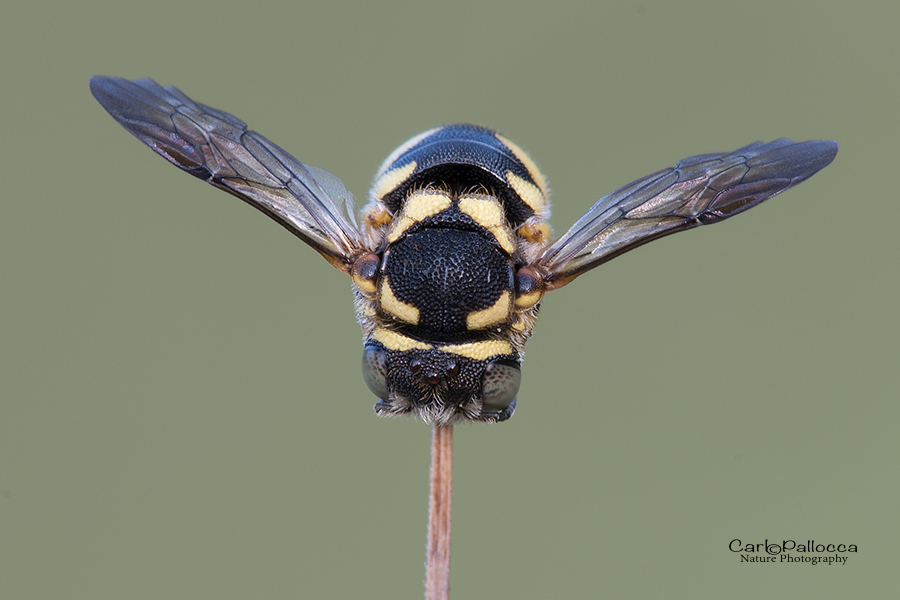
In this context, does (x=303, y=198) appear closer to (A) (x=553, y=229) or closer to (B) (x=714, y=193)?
(A) (x=553, y=229)

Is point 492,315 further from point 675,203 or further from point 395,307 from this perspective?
point 675,203

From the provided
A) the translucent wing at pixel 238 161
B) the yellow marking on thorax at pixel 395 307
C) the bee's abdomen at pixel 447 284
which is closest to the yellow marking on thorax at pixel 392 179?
the translucent wing at pixel 238 161

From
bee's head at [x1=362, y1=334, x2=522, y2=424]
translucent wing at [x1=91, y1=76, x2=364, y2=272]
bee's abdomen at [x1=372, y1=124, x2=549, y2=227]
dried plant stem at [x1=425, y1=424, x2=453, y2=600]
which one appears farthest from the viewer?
bee's abdomen at [x1=372, y1=124, x2=549, y2=227]

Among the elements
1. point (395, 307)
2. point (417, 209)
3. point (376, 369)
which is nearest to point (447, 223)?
point (417, 209)

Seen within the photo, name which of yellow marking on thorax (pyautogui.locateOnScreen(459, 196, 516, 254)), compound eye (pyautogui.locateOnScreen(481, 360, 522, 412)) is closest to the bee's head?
compound eye (pyautogui.locateOnScreen(481, 360, 522, 412))

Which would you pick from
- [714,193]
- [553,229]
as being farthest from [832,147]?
[553,229]

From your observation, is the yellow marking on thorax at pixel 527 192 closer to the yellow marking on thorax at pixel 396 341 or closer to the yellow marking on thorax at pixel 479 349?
the yellow marking on thorax at pixel 479 349

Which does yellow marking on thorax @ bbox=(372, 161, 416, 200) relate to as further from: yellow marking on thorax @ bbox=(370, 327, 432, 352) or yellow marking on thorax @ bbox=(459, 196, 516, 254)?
yellow marking on thorax @ bbox=(370, 327, 432, 352)
